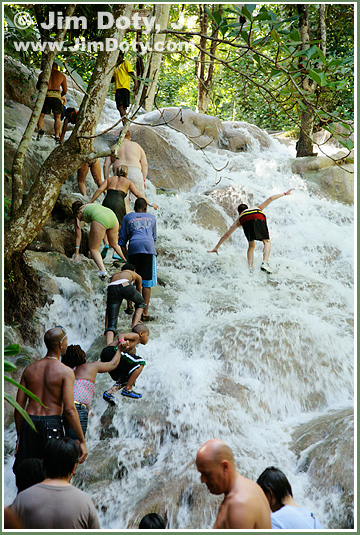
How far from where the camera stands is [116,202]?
752 cm

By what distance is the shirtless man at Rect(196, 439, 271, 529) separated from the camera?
2227 mm

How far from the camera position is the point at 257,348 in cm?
591

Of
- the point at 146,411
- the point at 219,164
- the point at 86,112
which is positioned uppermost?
the point at 86,112

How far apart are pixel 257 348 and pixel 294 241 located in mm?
4652

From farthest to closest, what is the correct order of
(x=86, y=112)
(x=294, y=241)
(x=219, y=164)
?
1. (x=219, y=164)
2. (x=294, y=241)
3. (x=86, y=112)

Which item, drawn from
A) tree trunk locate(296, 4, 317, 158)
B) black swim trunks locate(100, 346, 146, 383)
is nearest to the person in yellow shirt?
tree trunk locate(296, 4, 317, 158)

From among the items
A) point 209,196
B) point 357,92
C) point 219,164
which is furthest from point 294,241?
point 357,92

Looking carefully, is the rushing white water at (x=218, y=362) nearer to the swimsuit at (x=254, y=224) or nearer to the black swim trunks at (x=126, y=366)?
the black swim trunks at (x=126, y=366)

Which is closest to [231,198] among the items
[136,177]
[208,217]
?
[208,217]

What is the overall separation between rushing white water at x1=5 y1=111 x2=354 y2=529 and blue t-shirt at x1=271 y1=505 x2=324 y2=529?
1.17m

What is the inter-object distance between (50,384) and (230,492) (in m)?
1.81

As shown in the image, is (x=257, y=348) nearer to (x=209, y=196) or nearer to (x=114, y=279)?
(x=114, y=279)

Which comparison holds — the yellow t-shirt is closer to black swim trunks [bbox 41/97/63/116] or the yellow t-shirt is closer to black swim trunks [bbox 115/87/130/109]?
black swim trunks [bbox 115/87/130/109]

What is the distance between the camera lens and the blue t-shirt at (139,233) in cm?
627
